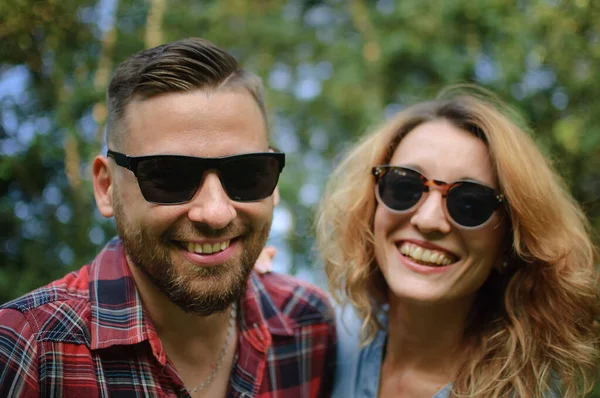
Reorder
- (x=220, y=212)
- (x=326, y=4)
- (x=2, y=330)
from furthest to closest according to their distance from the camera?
(x=326, y=4)
(x=220, y=212)
(x=2, y=330)

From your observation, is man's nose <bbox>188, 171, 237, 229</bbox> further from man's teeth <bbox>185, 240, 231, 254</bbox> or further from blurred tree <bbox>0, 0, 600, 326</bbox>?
blurred tree <bbox>0, 0, 600, 326</bbox>

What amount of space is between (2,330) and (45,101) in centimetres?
221

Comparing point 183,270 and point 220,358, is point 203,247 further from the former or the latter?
point 220,358

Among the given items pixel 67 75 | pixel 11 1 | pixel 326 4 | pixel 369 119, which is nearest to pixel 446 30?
pixel 369 119

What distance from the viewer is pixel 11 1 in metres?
2.71

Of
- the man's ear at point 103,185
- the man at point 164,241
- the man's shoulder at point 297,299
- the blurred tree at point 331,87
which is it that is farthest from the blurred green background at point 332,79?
the man at point 164,241

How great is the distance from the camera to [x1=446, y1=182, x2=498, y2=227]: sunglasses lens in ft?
7.83

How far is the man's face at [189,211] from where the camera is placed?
2.10 metres

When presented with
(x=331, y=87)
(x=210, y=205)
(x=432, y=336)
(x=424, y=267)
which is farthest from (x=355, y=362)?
(x=331, y=87)

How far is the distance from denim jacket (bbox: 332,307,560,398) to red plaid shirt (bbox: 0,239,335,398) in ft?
0.25

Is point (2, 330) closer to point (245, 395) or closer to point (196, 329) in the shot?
point (196, 329)

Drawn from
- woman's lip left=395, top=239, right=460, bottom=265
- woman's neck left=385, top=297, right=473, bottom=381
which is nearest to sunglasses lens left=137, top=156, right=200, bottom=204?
woman's lip left=395, top=239, right=460, bottom=265

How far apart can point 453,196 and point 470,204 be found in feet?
0.25

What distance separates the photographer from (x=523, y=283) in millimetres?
2545
